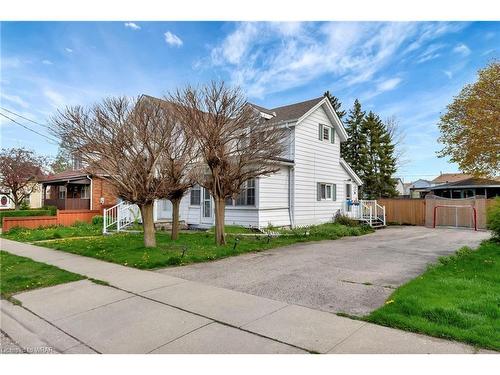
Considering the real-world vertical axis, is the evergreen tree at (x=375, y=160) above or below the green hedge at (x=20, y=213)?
above

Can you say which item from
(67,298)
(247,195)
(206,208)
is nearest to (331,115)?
(247,195)

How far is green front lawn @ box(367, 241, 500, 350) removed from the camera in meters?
3.68

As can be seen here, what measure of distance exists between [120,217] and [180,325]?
41.1ft

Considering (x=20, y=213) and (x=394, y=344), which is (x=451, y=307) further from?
(x=20, y=213)

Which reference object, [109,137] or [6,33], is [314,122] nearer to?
[109,137]

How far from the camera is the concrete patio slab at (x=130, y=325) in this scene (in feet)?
11.9

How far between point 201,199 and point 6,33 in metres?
11.7

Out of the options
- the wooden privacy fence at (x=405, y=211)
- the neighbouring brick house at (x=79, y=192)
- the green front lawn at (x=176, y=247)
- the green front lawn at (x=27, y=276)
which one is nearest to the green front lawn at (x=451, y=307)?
the green front lawn at (x=176, y=247)

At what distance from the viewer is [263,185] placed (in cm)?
1382

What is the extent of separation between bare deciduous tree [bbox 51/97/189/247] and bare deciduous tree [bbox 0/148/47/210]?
1949cm

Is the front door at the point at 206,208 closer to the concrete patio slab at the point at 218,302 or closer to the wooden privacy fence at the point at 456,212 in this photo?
the concrete patio slab at the point at 218,302

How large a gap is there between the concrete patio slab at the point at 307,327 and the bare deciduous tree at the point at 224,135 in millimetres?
6185

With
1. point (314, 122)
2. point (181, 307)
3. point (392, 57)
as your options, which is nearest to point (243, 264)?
point (181, 307)

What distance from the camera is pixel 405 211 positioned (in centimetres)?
2112
